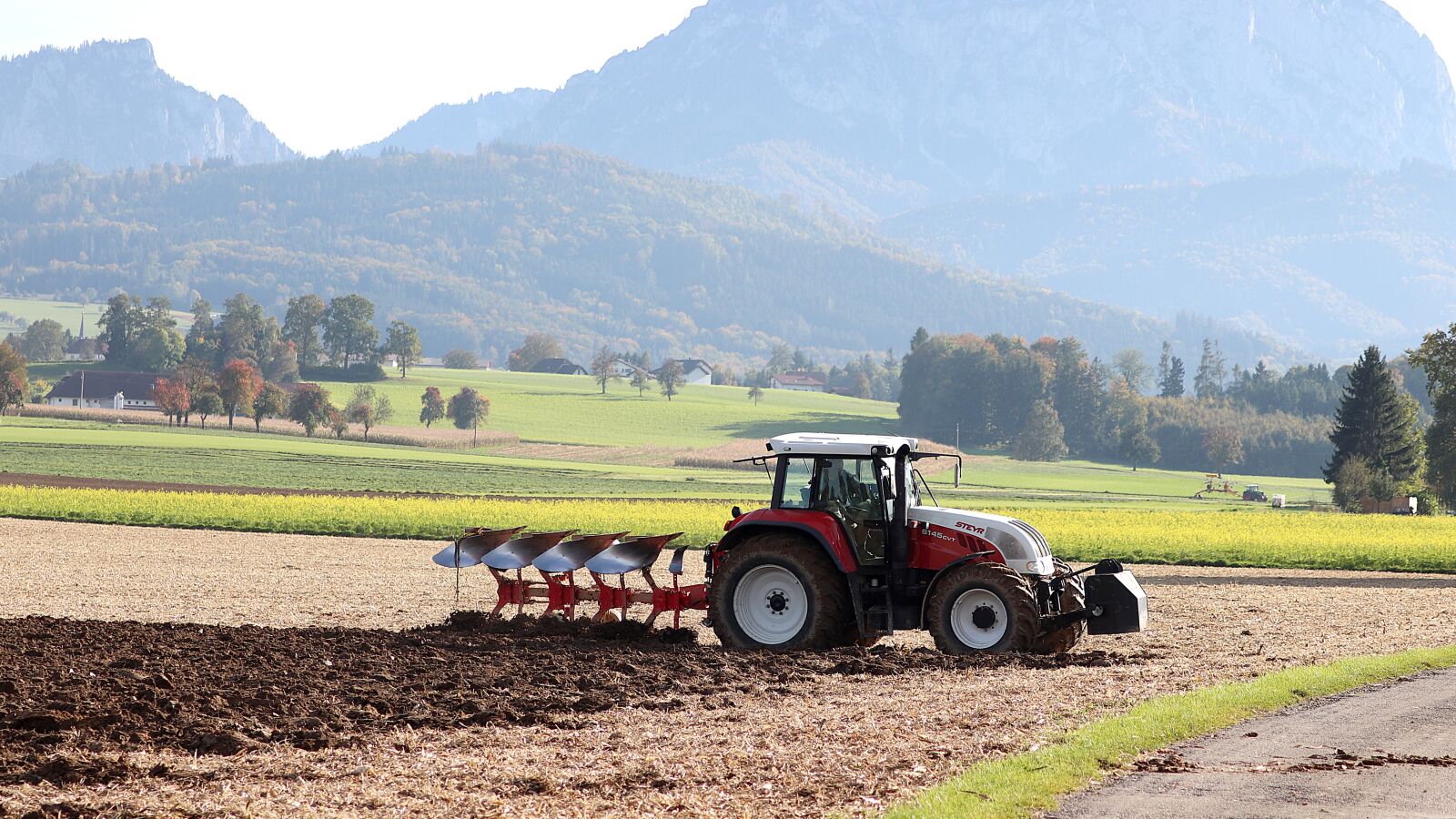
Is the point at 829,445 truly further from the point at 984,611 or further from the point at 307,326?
the point at 307,326

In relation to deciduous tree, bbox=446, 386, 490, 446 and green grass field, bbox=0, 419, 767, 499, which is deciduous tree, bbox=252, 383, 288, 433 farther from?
deciduous tree, bbox=446, 386, 490, 446

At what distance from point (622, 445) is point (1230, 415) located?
6785cm

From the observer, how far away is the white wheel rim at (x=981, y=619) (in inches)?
671

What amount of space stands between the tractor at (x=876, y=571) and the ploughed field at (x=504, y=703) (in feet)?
1.77

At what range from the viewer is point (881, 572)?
57.5ft

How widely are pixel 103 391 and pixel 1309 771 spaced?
148m

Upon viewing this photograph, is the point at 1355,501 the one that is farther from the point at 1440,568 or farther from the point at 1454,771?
the point at 1454,771

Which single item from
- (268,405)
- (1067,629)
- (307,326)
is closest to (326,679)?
(1067,629)

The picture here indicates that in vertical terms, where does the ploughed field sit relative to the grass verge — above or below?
below

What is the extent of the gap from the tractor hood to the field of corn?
21135 millimetres

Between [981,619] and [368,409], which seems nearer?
[981,619]

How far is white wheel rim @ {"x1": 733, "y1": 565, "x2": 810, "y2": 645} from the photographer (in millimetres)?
17562

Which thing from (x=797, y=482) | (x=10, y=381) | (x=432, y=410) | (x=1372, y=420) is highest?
(x=1372, y=420)

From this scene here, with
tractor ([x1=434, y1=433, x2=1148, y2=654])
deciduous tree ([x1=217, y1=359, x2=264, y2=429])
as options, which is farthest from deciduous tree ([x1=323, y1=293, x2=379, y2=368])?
tractor ([x1=434, y1=433, x2=1148, y2=654])
